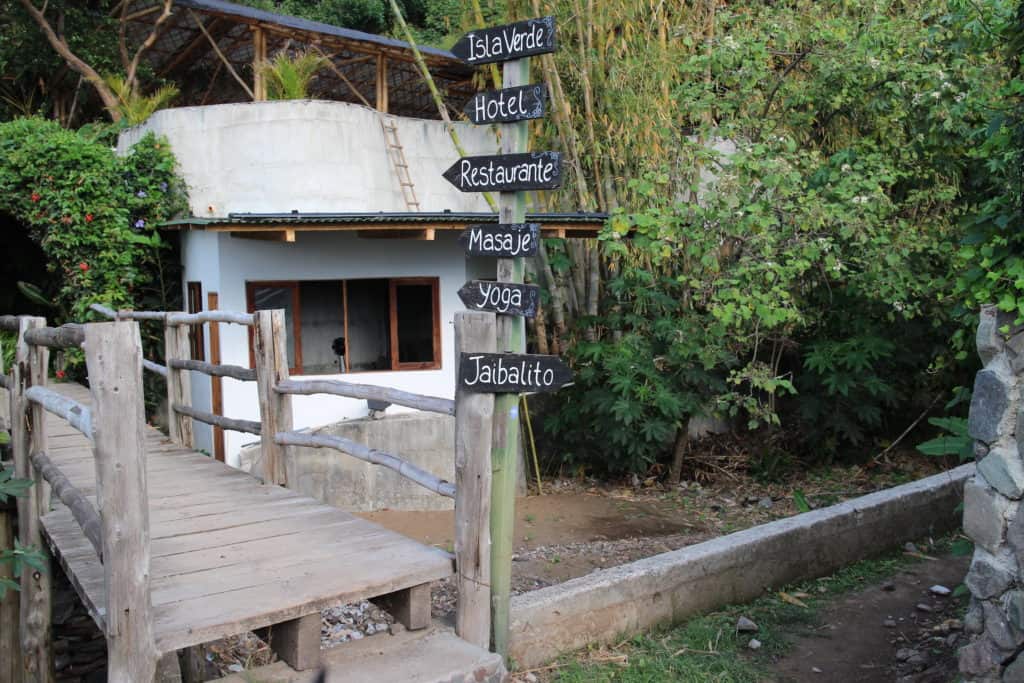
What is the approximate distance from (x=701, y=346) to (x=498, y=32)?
6079mm

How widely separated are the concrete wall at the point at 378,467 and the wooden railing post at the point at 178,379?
125 inches

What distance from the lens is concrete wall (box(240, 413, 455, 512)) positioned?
9789 millimetres

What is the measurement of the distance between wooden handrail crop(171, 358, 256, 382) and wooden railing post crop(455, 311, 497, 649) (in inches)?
74.5

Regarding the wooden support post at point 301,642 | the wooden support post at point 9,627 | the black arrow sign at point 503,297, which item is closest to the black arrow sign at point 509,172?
the black arrow sign at point 503,297

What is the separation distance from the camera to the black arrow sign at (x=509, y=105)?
3.73 metres

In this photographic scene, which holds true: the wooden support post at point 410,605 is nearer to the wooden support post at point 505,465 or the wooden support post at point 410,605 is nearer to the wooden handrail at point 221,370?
the wooden support post at point 505,465

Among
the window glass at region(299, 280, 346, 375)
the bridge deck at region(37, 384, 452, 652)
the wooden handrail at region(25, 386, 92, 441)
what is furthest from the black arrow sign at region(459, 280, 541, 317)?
the window glass at region(299, 280, 346, 375)

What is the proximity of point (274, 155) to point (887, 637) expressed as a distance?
→ 832cm

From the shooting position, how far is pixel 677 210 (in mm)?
7746

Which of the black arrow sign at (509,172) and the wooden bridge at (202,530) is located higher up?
the black arrow sign at (509,172)

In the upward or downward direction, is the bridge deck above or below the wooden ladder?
below

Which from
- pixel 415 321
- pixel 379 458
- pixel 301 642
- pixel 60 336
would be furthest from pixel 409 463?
pixel 415 321

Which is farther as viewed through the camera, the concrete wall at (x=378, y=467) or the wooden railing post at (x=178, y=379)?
the concrete wall at (x=378, y=467)

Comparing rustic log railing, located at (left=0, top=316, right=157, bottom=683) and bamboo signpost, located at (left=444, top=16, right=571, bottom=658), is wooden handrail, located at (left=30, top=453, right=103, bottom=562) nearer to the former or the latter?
rustic log railing, located at (left=0, top=316, right=157, bottom=683)
